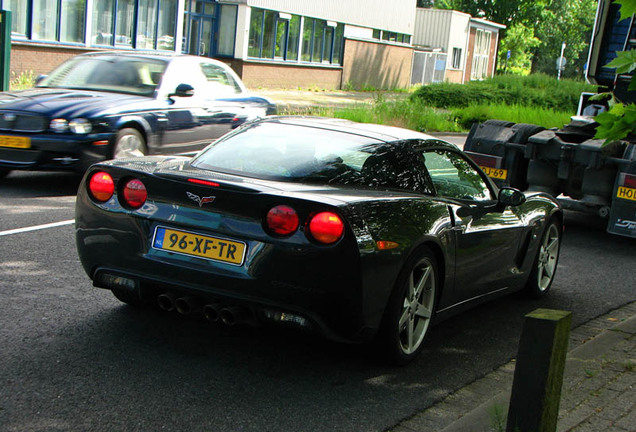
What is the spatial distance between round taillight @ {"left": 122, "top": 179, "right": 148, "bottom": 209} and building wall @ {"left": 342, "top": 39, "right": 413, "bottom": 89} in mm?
38202

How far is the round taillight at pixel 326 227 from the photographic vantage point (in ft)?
14.8

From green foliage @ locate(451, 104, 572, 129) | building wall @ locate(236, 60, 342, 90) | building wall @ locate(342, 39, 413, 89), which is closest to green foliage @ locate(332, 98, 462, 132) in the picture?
green foliage @ locate(451, 104, 572, 129)

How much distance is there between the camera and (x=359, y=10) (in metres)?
45.0

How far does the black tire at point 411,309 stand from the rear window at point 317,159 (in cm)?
55

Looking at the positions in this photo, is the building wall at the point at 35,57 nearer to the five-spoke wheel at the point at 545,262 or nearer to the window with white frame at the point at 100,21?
the window with white frame at the point at 100,21

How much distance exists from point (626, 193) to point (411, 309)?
5529mm

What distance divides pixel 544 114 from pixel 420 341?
64.9ft

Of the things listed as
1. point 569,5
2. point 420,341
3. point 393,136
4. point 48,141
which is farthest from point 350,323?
point 569,5

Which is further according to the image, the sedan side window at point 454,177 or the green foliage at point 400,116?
the green foliage at point 400,116

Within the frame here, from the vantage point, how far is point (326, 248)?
14.8 ft

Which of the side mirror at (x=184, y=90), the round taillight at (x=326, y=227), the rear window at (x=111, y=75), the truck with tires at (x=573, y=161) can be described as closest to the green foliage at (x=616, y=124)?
the round taillight at (x=326, y=227)

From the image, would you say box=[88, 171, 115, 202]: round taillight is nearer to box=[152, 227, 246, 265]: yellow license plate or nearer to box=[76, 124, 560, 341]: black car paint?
box=[76, 124, 560, 341]: black car paint

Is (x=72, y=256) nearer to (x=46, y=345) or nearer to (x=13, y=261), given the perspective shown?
(x=13, y=261)

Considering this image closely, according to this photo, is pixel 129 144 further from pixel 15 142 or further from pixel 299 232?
pixel 299 232
